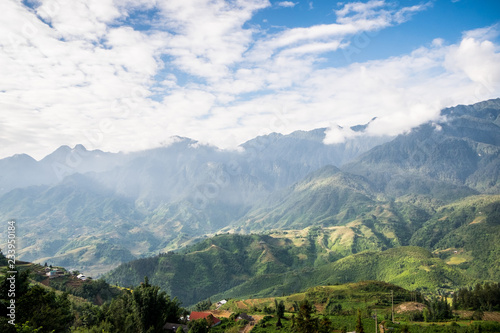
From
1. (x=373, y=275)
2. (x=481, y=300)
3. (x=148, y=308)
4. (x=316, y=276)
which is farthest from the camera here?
(x=316, y=276)

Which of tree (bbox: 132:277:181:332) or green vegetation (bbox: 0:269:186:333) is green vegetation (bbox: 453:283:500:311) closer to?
tree (bbox: 132:277:181:332)

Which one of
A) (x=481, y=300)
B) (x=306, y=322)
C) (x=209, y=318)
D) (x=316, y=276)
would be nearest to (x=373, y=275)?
(x=316, y=276)

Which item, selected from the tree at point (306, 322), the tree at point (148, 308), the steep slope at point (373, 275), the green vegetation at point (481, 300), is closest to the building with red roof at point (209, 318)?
the tree at point (148, 308)

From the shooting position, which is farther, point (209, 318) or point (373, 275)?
point (373, 275)

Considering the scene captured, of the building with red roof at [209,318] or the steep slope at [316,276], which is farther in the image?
the steep slope at [316,276]

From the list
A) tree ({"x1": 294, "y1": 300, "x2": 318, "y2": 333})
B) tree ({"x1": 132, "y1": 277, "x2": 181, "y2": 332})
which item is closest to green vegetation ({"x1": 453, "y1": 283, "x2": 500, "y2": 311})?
tree ({"x1": 294, "y1": 300, "x2": 318, "y2": 333})

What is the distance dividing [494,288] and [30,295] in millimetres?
101950

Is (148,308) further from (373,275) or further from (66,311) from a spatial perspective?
(373,275)

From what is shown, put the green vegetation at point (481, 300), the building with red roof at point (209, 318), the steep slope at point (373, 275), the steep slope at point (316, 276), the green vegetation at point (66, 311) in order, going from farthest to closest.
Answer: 1. the steep slope at point (316, 276)
2. the steep slope at point (373, 275)
3. the green vegetation at point (481, 300)
4. the building with red roof at point (209, 318)
5. the green vegetation at point (66, 311)

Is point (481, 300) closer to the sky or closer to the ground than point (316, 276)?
closer to the sky

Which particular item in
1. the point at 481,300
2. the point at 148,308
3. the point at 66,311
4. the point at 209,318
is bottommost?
the point at 481,300

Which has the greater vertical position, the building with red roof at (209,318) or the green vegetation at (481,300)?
the building with red roof at (209,318)

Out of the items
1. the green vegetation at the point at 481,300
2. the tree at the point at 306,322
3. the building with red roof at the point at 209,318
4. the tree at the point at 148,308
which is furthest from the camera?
the green vegetation at the point at 481,300

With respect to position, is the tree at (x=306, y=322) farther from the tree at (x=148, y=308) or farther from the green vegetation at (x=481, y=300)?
the green vegetation at (x=481, y=300)
